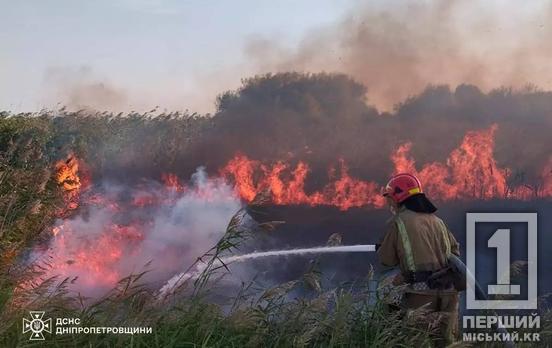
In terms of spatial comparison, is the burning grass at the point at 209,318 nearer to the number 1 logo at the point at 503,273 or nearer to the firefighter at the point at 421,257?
the firefighter at the point at 421,257

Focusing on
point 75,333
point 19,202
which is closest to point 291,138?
point 19,202

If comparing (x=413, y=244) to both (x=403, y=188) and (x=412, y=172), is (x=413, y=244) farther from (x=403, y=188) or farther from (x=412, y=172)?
(x=412, y=172)

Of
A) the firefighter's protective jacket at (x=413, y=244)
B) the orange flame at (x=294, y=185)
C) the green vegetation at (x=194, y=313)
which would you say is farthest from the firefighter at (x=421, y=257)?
the orange flame at (x=294, y=185)

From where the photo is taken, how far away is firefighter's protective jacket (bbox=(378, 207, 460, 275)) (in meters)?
5.57

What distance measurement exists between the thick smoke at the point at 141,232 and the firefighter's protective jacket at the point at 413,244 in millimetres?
6523

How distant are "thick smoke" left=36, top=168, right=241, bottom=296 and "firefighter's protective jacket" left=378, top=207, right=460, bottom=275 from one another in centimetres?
652

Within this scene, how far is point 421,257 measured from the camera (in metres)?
5.57

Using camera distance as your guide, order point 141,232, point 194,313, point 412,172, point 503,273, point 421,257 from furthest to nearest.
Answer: point 412,172 < point 141,232 < point 503,273 < point 421,257 < point 194,313

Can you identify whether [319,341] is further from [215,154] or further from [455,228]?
[455,228]

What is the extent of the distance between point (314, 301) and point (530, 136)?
54.9 ft

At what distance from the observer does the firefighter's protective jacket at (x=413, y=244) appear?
18.3 feet

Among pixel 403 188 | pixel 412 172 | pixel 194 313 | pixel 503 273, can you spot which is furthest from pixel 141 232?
pixel 194 313

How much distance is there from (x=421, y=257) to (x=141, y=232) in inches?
334

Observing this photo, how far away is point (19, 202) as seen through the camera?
18.6 ft
